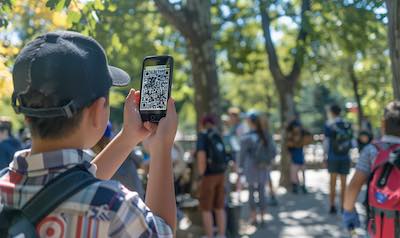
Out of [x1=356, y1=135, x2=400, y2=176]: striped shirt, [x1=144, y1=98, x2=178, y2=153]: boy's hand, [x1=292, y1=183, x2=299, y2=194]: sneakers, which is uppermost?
[x1=144, y1=98, x2=178, y2=153]: boy's hand

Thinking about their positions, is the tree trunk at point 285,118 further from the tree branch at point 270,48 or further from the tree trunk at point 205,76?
the tree trunk at point 205,76

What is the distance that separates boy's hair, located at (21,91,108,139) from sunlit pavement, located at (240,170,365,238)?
5.96 metres

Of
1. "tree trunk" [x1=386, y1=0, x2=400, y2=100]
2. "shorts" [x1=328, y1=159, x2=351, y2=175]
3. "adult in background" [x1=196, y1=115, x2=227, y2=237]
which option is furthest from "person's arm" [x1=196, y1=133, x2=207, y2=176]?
"tree trunk" [x1=386, y1=0, x2=400, y2=100]

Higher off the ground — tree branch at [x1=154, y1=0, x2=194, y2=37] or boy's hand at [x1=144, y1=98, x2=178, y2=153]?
tree branch at [x1=154, y1=0, x2=194, y2=37]

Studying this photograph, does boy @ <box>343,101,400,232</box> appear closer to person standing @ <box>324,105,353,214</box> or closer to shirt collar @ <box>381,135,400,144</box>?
shirt collar @ <box>381,135,400,144</box>

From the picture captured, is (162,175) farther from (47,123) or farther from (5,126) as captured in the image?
(5,126)

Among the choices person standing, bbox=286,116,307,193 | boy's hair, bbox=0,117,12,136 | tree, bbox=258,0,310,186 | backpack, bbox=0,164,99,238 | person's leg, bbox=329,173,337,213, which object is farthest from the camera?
tree, bbox=258,0,310,186

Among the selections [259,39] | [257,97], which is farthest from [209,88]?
[257,97]

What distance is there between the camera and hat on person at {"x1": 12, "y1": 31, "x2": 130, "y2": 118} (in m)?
1.50

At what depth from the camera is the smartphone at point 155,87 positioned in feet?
5.88

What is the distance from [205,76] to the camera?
8.81 meters

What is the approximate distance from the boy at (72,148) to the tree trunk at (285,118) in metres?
11.2

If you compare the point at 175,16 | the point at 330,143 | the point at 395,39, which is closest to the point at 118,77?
the point at 395,39

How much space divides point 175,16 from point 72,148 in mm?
6704
